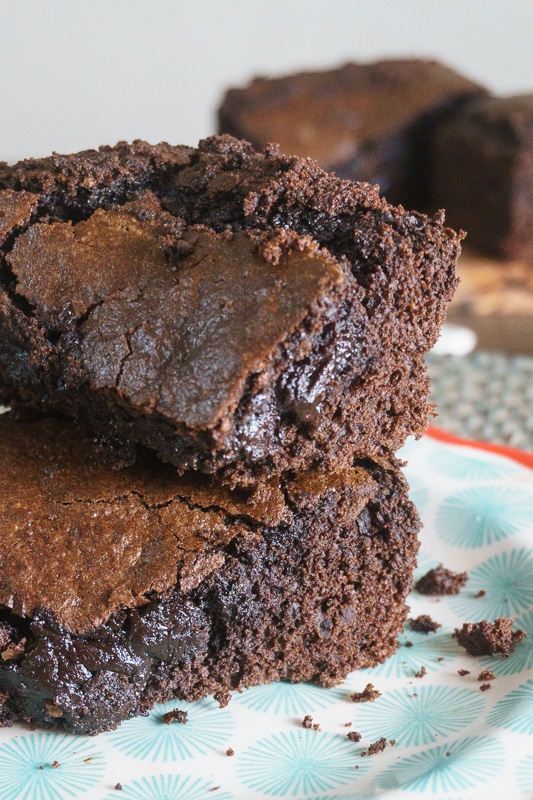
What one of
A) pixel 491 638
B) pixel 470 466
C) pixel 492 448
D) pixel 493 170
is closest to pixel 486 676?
pixel 491 638

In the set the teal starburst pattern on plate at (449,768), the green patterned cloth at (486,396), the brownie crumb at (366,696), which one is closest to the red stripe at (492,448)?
the green patterned cloth at (486,396)

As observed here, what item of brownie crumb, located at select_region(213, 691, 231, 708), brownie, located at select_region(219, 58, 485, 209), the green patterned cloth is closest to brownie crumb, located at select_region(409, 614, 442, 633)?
brownie crumb, located at select_region(213, 691, 231, 708)

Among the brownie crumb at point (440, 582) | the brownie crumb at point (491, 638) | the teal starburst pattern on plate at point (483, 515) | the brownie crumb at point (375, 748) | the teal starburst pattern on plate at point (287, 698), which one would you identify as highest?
the teal starburst pattern on plate at point (483, 515)

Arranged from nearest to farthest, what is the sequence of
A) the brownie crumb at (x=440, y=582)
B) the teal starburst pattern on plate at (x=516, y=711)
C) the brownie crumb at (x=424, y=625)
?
the teal starburst pattern on plate at (x=516, y=711) < the brownie crumb at (x=424, y=625) < the brownie crumb at (x=440, y=582)

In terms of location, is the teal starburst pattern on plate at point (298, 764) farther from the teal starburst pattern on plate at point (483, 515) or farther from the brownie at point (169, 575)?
the teal starburst pattern on plate at point (483, 515)

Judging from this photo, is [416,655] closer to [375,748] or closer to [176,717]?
[375,748]
